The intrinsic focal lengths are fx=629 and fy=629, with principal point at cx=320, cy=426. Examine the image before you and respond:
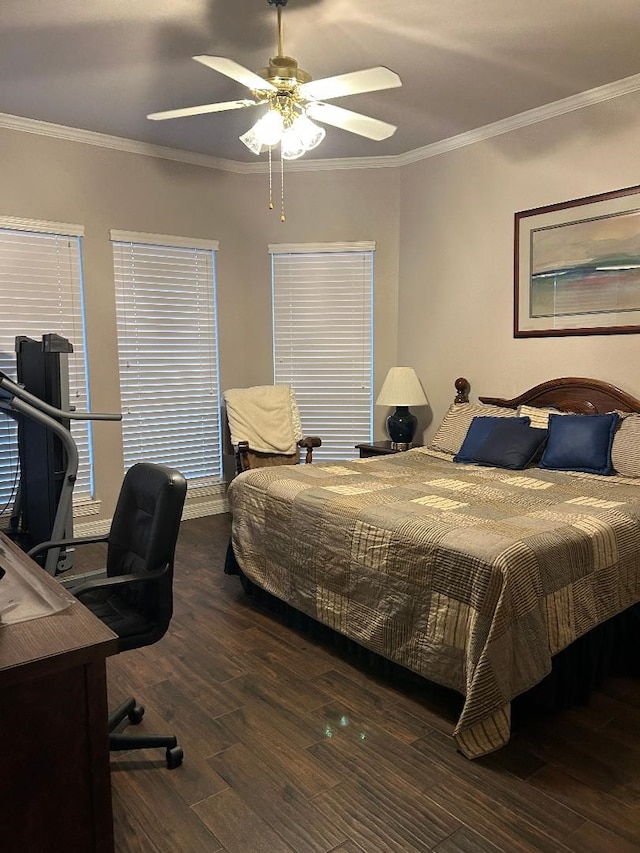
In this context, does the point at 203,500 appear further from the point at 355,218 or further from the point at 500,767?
the point at 500,767

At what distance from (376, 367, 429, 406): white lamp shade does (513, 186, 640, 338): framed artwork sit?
33.4 inches

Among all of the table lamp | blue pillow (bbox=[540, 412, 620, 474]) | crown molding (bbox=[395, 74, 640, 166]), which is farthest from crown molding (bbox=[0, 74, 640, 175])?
blue pillow (bbox=[540, 412, 620, 474])

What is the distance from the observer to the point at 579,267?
4047 mm

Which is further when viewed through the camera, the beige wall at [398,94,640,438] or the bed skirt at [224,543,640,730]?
the beige wall at [398,94,640,438]

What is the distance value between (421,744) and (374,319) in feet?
12.3

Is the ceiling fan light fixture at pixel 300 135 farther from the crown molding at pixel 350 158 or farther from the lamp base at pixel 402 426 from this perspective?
the lamp base at pixel 402 426

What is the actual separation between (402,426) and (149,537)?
3.08m

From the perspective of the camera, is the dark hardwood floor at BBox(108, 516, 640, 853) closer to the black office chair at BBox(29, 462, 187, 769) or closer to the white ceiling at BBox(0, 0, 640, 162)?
the black office chair at BBox(29, 462, 187, 769)

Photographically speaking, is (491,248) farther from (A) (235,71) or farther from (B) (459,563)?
(B) (459,563)

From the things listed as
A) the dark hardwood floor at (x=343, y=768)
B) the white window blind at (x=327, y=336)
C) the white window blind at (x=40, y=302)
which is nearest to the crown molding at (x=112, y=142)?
the white window blind at (x=40, y=302)

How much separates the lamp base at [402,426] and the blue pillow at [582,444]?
1.36 meters

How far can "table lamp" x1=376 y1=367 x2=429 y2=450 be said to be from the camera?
15.9 ft

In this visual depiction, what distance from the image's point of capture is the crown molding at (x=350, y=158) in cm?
385

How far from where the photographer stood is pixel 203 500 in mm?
5453
